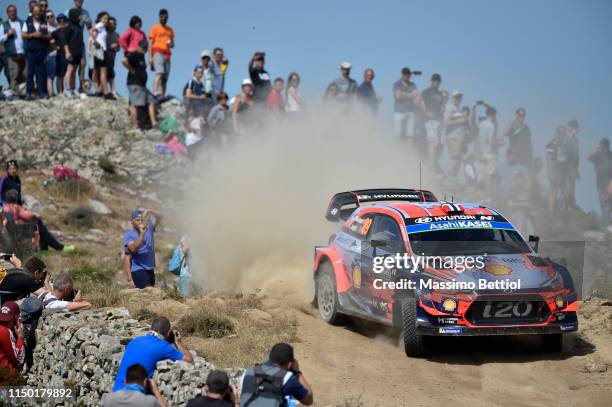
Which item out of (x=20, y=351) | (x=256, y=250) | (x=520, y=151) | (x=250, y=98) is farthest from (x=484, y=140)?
(x=20, y=351)

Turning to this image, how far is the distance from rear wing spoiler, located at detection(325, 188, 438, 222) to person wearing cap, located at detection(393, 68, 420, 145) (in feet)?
30.0

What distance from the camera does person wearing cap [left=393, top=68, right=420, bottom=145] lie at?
23.7 m

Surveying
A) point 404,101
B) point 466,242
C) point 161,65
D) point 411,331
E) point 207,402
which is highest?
point 161,65

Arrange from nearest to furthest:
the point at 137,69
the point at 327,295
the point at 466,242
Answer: the point at 466,242 → the point at 327,295 → the point at 137,69

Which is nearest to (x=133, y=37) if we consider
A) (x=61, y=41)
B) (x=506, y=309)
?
(x=61, y=41)

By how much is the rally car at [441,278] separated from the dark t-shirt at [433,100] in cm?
1142

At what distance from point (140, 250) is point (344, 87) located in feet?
38.3

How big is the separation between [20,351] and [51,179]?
13142 mm

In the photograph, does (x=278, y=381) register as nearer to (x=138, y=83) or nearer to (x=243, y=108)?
(x=243, y=108)

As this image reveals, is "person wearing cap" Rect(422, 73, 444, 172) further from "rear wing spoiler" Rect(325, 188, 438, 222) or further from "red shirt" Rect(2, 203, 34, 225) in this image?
"red shirt" Rect(2, 203, 34, 225)

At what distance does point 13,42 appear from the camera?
23203mm

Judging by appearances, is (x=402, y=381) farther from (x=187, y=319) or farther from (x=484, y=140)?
(x=484, y=140)

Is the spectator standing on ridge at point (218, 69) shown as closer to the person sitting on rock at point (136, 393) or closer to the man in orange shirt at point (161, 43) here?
the man in orange shirt at point (161, 43)

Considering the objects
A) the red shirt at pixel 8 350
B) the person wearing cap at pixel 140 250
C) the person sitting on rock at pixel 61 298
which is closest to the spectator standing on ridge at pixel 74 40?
the person wearing cap at pixel 140 250
